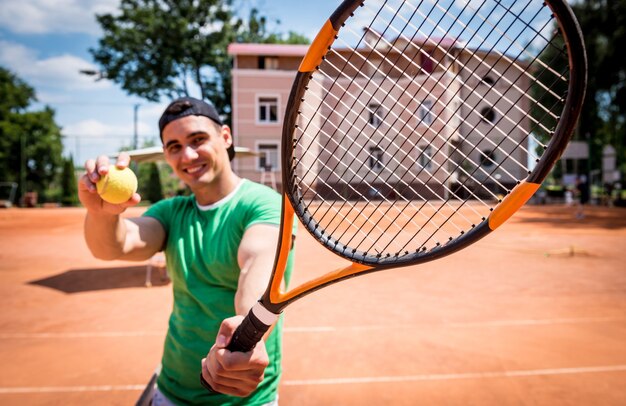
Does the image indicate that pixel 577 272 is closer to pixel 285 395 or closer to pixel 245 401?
pixel 285 395

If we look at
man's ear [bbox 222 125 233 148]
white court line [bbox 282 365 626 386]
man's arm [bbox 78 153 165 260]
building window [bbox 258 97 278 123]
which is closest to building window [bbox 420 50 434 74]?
man's ear [bbox 222 125 233 148]

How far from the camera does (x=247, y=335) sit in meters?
1.23

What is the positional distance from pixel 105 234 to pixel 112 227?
0.12ft

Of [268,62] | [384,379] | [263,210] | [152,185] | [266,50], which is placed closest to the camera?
[263,210]

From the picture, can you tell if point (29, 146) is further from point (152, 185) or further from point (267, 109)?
point (267, 109)

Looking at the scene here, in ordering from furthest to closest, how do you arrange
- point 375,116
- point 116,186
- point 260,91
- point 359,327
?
1. point 260,91
2. point 359,327
3. point 375,116
4. point 116,186

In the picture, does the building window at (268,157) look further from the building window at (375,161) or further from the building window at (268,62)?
the building window at (375,161)

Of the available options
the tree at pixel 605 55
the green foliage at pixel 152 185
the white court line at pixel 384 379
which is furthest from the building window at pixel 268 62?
the white court line at pixel 384 379

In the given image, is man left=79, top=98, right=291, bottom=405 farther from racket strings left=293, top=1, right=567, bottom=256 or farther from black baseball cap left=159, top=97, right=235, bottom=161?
racket strings left=293, top=1, right=567, bottom=256

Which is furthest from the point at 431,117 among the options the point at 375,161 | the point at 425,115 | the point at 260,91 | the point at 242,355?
the point at 260,91

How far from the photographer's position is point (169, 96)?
2480cm

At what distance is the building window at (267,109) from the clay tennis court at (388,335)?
49.2ft

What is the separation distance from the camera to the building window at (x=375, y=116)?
69.5 inches

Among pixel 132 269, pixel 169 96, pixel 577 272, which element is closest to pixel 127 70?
pixel 169 96
